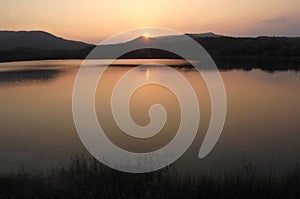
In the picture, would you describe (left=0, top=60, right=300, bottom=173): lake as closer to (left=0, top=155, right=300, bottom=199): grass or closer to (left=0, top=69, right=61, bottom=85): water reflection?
(left=0, top=155, right=300, bottom=199): grass

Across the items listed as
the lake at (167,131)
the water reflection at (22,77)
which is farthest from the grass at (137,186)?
the water reflection at (22,77)

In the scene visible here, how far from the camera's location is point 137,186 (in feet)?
21.6

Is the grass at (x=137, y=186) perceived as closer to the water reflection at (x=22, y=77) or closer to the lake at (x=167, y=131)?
the lake at (x=167, y=131)

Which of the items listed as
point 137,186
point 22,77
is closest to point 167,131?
point 137,186

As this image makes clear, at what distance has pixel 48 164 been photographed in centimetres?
932

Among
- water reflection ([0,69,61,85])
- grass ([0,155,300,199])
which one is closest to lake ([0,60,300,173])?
grass ([0,155,300,199])

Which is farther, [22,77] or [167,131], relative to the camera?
[22,77]

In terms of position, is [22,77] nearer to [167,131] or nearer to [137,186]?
[167,131]

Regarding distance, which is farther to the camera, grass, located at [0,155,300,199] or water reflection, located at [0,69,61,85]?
water reflection, located at [0,69,61,85]

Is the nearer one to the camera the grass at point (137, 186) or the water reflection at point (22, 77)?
the grass at point (137, 186)

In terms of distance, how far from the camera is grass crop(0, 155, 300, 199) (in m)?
6.05

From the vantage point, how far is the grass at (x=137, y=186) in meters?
6.05

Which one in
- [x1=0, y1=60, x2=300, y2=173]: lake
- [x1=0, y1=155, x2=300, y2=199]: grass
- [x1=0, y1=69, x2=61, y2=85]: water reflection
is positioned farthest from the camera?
[x1=0, y1=69, x2=61, y2=85]: water reflection

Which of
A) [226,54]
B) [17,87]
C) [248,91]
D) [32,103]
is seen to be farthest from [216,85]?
[226,54]
